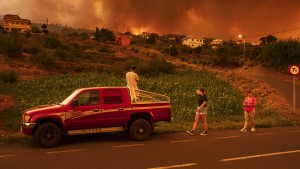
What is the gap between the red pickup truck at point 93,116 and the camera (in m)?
11.3

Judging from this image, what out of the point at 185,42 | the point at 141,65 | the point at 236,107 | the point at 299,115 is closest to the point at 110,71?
the point at 141,65

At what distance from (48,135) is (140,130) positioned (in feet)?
11.0

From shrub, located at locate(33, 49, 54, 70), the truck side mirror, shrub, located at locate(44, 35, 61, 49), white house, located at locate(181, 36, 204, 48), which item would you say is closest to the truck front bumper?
the truck side mirror

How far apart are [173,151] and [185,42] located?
159195mm

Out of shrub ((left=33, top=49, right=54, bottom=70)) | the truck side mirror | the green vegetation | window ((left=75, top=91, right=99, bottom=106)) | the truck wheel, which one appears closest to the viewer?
the truck side mirror

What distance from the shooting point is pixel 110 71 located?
163ft

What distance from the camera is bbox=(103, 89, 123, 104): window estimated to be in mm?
12430

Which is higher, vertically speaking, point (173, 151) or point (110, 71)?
point (110, 71)

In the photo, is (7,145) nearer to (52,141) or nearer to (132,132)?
(52,141)

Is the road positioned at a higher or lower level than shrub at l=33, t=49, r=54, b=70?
lower

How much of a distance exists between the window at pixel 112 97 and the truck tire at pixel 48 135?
2013 millimetres

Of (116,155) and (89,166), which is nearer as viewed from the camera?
(89,166)

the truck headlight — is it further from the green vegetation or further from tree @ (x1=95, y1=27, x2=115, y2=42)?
tree @ (x1=95, y1=27, x2=115, y2=42)

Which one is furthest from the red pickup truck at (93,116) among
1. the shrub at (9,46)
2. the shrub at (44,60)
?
the shrub at (9,46)
